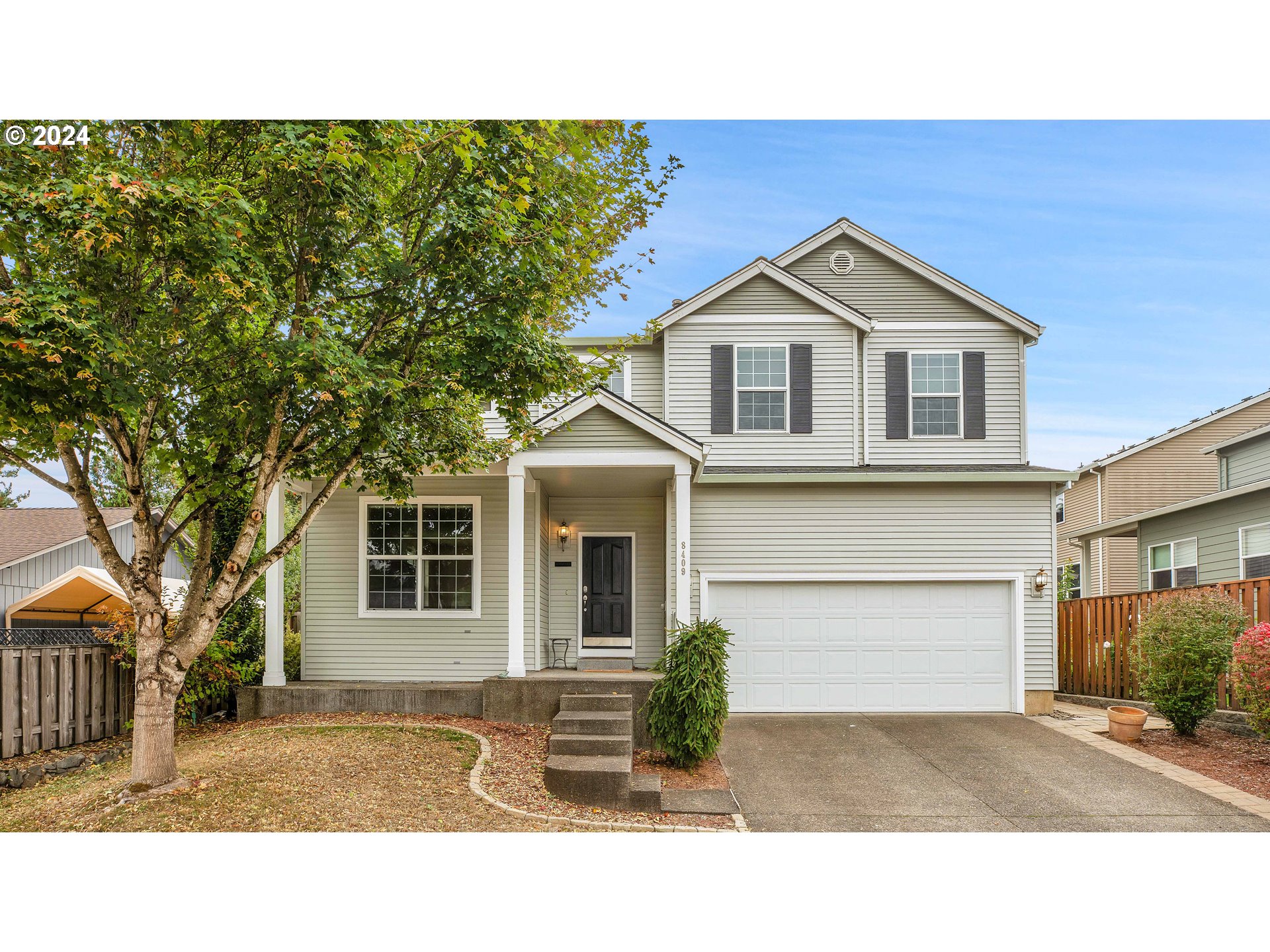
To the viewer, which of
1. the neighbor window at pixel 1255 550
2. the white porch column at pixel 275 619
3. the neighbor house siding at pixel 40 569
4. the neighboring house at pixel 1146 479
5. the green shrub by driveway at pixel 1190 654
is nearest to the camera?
the green shrub by driveway at pixel 1190 654

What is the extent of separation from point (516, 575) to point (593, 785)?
344 cm

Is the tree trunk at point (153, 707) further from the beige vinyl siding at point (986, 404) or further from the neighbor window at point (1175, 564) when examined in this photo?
the neighbor window at point (1175, 564)

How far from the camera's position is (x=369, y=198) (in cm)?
700

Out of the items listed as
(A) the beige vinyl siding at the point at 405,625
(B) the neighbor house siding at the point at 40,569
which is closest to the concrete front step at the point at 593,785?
(A) the beige vinyl siding at the point at 405,625

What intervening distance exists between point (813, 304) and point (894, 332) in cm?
140

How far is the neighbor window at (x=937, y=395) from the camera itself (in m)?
13.4

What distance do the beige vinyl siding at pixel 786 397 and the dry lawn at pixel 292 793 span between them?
6.07 m

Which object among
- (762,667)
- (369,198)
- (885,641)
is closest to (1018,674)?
(885,641)

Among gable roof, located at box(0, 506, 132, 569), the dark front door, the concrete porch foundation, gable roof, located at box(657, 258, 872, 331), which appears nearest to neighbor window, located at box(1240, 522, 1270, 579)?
gable roof, located at box(657, 258, 872, 331)

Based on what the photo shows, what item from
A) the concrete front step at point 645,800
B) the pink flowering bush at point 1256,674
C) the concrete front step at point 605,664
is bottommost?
the concrete front step at point 645,800

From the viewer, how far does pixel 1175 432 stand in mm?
20406

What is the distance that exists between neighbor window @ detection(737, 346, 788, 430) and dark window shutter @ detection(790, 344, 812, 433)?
11 centimetres

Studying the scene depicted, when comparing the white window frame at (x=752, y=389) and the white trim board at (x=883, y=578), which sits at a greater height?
the white window frame at (x=752, y=389)
